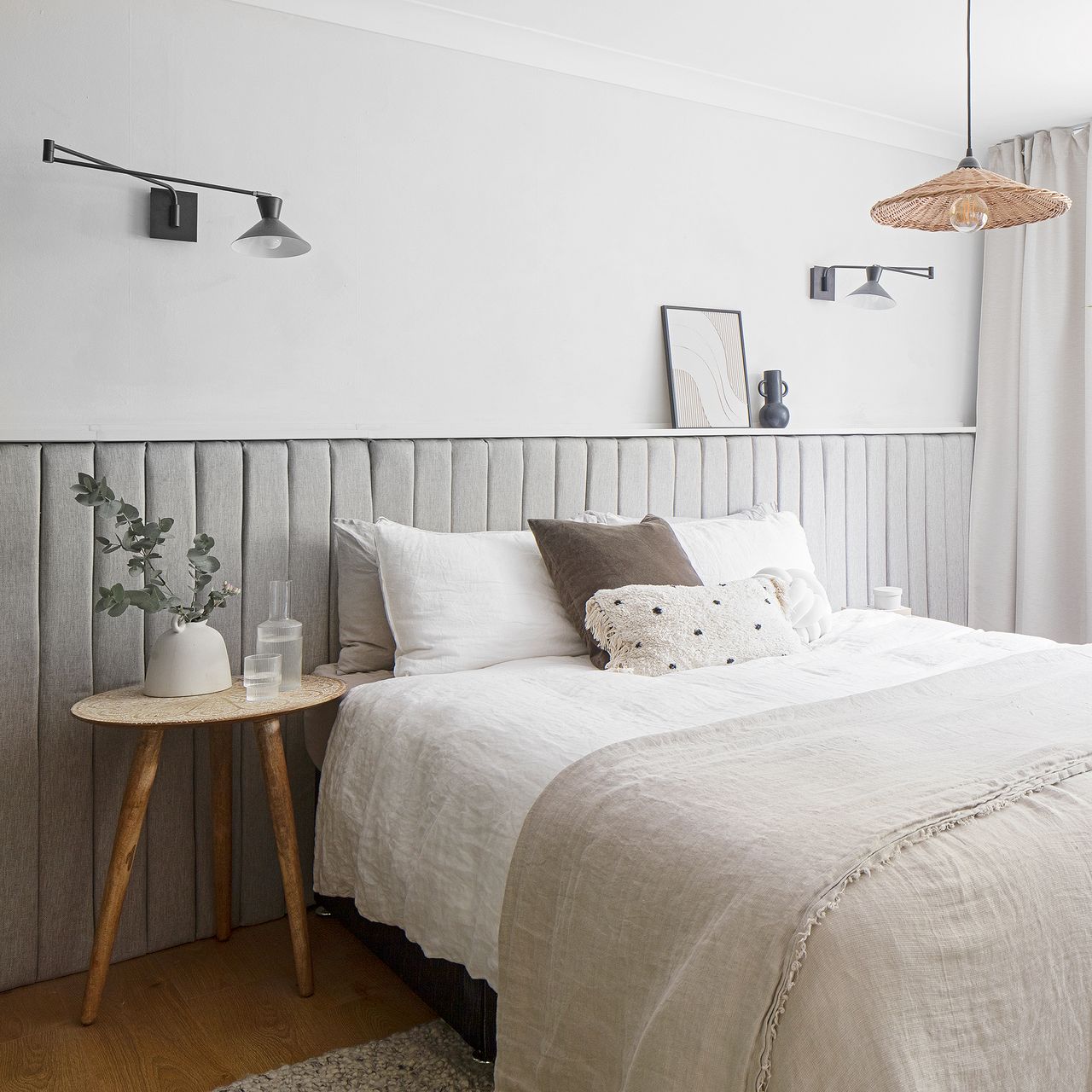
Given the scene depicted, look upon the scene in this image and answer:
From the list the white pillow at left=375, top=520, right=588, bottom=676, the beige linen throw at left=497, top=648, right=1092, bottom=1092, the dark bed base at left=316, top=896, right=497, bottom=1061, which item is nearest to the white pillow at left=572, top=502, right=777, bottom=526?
the white pillow at left=375, top=520, right=588, bottom=676

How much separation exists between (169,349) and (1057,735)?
210cm

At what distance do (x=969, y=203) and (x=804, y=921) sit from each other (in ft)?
5.27

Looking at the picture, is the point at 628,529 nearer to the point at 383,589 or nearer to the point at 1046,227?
the point at 383,589

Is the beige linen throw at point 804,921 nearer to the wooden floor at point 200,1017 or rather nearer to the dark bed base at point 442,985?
the dark bed base at point 442,985

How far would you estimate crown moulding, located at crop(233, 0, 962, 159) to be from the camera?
2.67 m

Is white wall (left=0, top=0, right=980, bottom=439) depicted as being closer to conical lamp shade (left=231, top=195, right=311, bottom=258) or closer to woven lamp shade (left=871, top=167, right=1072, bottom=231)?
conical lamp shade (left=231, top=195, right=311, bottom=258)

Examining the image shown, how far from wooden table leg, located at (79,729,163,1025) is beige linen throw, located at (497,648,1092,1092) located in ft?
3.04

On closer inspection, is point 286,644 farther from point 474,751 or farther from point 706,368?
point 706,368

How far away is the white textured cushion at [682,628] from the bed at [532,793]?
0.06 meters

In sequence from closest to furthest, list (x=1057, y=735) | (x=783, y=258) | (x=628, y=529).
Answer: (x=1057, y=735), (x=628, y=529), (x=783, y=258)

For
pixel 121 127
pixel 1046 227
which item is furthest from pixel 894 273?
pixel 121 127

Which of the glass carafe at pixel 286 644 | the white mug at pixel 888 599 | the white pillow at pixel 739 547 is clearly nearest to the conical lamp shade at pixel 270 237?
the glass carafe at pixel 286 644

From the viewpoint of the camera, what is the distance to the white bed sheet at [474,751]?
5.65 ft

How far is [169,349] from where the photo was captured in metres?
2.45
